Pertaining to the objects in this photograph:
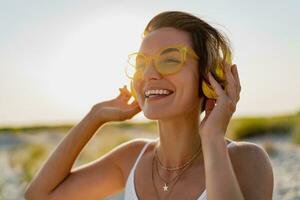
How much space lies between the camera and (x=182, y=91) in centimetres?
310

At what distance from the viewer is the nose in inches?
123

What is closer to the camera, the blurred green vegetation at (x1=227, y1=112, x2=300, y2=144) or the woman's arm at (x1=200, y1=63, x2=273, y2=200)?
the woman's arm at (x1=200, y1=63, x2=273, y2=200)

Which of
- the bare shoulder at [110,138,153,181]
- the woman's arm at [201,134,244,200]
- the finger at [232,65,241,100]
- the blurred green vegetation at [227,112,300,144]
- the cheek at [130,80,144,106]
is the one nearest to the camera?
the woman's arm at [201,134,244,200]

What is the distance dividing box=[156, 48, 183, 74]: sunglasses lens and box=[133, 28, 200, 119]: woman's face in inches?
1.0

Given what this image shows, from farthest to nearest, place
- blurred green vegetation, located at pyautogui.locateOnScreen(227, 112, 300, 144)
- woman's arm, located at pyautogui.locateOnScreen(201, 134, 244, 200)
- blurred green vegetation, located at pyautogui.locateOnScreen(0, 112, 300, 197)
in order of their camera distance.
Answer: blurred green vegetation, located at pyautogui.locateOnScreen(227, 112, 300, 144), blurred green vegetation, located at pyautogui.locateOnScreen(0, 112, 300, 197), woman's arm, located at pyautogui.locateOnScreen(201, 134, 244, 200)

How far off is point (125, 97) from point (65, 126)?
12991 mm

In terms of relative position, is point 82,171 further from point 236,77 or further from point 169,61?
point 236,77

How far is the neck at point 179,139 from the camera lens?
10.8 ft

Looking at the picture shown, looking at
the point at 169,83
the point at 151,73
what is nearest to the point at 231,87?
the point at 169,83

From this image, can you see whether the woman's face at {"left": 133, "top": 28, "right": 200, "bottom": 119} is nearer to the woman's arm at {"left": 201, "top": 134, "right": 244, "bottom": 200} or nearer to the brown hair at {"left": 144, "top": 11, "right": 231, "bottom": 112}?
the brown hair at {"left": 144, "top": 11, "right": 231, "bottom": 112}

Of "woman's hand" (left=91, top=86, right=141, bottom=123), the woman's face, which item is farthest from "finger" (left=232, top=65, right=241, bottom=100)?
"woman's hand" (left=91, top=86, right=141, bottom=123)

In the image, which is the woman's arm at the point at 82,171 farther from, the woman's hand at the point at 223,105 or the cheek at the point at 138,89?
the woman's hand at the point at 223,105

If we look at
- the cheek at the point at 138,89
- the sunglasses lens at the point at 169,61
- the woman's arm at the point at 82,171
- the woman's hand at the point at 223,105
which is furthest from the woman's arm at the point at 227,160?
the woman's arm at the point at 82,171

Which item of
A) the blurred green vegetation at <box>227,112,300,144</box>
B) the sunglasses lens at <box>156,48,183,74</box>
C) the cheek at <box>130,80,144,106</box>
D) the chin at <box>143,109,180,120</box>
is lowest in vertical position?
the blurred green vegetation at <box>227,112,300,144</box>
